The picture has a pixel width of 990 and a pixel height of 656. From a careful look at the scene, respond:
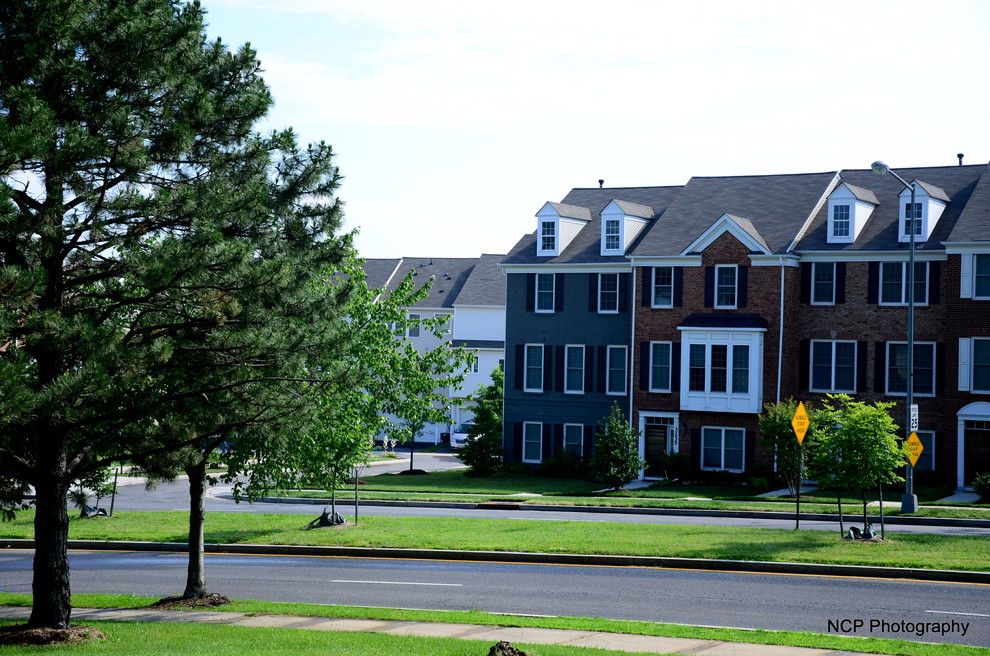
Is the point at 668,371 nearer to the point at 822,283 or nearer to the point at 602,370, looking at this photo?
the point at 602,370

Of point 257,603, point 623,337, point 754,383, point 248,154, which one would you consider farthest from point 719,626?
point 623,337

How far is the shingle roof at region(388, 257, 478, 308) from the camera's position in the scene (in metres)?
73.6

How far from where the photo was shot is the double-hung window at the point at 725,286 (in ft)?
142

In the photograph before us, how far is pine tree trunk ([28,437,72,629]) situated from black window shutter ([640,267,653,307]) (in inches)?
1273

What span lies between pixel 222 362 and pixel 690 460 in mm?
30644

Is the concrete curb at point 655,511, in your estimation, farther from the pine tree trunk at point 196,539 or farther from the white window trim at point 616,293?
the pine tree trunk at point 196,539

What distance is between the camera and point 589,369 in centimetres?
4766

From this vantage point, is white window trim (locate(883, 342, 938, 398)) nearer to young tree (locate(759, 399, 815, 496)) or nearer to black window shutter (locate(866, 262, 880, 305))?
black window shutter (locate(866, 262, 880, 305))

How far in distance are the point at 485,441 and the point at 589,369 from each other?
540 cm

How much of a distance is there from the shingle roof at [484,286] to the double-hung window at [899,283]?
30.5m

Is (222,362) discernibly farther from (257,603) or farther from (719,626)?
(719,626)

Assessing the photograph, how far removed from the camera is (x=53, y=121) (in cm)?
1357

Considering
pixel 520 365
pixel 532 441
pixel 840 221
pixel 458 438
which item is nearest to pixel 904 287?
pixel 840 221

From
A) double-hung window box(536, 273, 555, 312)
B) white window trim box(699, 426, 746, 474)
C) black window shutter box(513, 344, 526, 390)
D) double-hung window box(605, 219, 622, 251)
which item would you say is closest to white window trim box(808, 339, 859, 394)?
white window trim box(699, 426, 746, 474)
